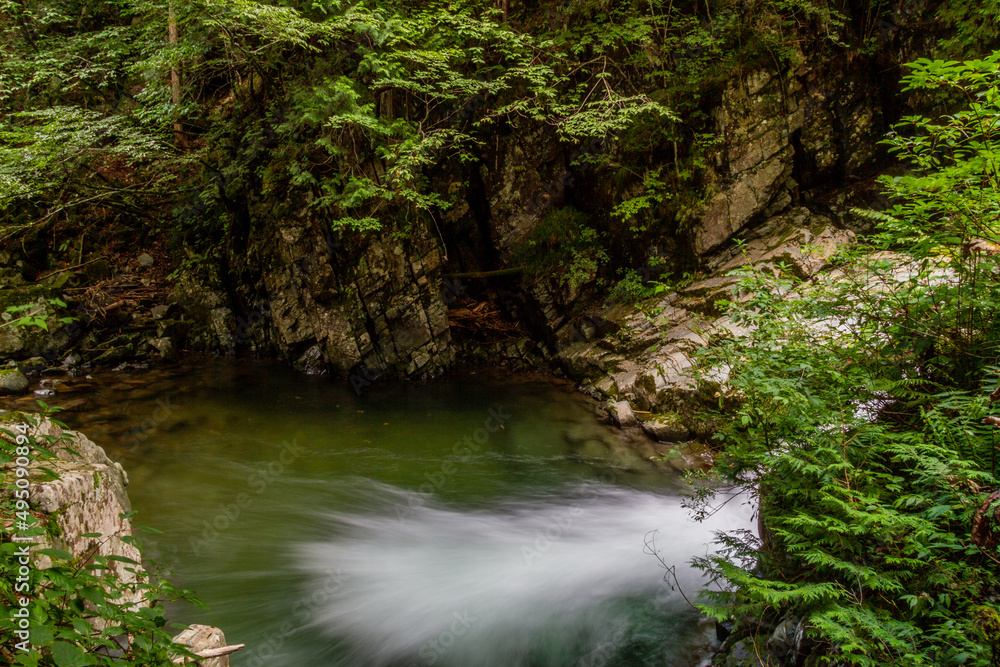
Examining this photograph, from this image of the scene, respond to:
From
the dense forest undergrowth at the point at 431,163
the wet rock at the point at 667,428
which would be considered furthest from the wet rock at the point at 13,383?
the wet rock at the point at 667,428

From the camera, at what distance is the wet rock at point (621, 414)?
24.8 ft

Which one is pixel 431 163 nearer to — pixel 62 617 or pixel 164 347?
pixel 164 347

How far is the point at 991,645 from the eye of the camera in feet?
6.14

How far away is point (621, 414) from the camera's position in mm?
7641

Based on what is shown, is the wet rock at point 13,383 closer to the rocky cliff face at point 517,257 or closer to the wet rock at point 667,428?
the rocky cliff face at point 517,257

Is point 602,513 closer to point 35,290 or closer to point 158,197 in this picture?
point 35,290

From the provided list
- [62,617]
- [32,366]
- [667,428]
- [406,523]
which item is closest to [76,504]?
[62,617]

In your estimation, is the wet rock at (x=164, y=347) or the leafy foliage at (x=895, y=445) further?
A: the wet rock at (x=164, y=347)

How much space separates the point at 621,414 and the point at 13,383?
30.9ft

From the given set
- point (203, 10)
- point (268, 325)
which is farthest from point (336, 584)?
point (203, 10)

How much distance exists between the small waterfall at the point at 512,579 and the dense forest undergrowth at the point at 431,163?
1139mm

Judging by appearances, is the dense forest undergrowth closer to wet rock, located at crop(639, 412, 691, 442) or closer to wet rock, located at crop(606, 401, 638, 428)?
wet rock, located at crop(639, 412, 691, 442)

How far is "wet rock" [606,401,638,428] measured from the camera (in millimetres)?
7555

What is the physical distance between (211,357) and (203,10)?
6.32 metres
